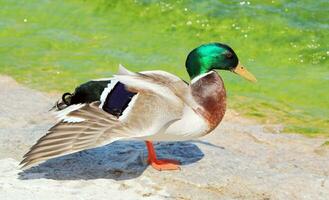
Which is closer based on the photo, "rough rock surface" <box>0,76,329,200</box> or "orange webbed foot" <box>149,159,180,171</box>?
"rough rock surface" <box>0,76,329,200</box>

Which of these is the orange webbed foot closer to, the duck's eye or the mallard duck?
the mallard duck

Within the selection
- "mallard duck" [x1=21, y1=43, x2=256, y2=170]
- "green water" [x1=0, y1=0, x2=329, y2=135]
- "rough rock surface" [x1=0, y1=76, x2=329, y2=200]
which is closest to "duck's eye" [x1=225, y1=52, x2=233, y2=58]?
"mallard duck" [x1=21, y1=43, x2=256, y2=170]

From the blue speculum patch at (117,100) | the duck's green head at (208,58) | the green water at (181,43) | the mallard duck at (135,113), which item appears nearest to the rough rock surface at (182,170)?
the mallard duck at (135,113)

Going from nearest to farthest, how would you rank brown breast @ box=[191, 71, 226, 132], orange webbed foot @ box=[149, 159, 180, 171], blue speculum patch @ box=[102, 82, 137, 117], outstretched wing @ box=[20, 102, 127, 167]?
outstretched wing @ box=[20, 102, 127, 167], blue speculum patch @ box=[102, 82, 137, 117], brown breast @ box=[191, 71, 226, 132], orange webbed foot @ box=[149, 159, 180, 171]

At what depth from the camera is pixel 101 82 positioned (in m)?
5.00

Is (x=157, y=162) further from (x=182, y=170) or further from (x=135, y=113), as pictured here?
(x=135, y=113)

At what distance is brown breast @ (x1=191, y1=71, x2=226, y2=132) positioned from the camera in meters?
5.06

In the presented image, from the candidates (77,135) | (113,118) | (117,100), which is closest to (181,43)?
(117,100)

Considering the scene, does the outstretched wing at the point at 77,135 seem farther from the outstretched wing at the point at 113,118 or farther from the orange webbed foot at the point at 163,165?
the orange webbed foot at the point at 163,165

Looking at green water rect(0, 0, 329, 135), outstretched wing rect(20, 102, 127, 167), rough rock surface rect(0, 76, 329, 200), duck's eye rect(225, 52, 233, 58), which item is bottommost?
green water rect(0, 0, 329, 135)

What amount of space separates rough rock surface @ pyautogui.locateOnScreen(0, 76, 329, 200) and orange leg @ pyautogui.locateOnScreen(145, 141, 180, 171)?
1.9 inches

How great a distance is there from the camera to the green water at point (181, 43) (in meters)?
7.74

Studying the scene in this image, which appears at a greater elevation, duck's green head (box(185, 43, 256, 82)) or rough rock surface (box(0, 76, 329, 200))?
duck's green head (box(185, 43, 256, 82))

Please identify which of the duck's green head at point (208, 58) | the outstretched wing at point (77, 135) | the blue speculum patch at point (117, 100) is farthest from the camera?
the duck's green head at point (208, 58)
